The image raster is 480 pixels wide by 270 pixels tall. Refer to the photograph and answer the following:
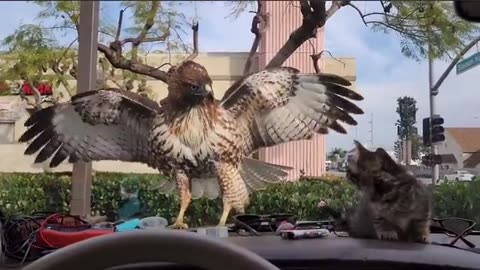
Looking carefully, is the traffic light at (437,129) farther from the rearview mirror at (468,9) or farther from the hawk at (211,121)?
the rearview mirror at (468,9)

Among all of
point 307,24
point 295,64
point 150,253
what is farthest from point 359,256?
point 295,64

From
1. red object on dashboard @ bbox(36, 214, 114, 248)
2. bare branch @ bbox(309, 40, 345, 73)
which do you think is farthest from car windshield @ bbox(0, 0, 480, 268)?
red object on dashboard @ bbox(36, 214, 114, 248)

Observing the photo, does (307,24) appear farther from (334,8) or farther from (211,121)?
(211,121)

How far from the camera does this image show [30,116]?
18.1 ft

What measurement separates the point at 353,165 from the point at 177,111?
2.97m

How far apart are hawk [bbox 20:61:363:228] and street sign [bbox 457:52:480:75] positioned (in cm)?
141

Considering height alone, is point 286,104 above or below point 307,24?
below

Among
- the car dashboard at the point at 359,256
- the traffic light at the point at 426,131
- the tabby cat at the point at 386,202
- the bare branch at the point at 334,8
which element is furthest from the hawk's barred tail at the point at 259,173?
the car dashboard at the point at 359,256

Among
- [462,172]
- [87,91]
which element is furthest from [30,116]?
[462,172]

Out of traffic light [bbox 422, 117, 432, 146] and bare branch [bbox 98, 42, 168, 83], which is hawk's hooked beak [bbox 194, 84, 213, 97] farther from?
traffic light [bbox 422, 117, 432, 146]

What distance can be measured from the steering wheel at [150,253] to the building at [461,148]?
2.31 m

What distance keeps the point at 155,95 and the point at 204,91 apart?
0.48 meters

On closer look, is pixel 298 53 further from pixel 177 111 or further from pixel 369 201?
pixel 369 201

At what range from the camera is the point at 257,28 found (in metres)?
5.63
